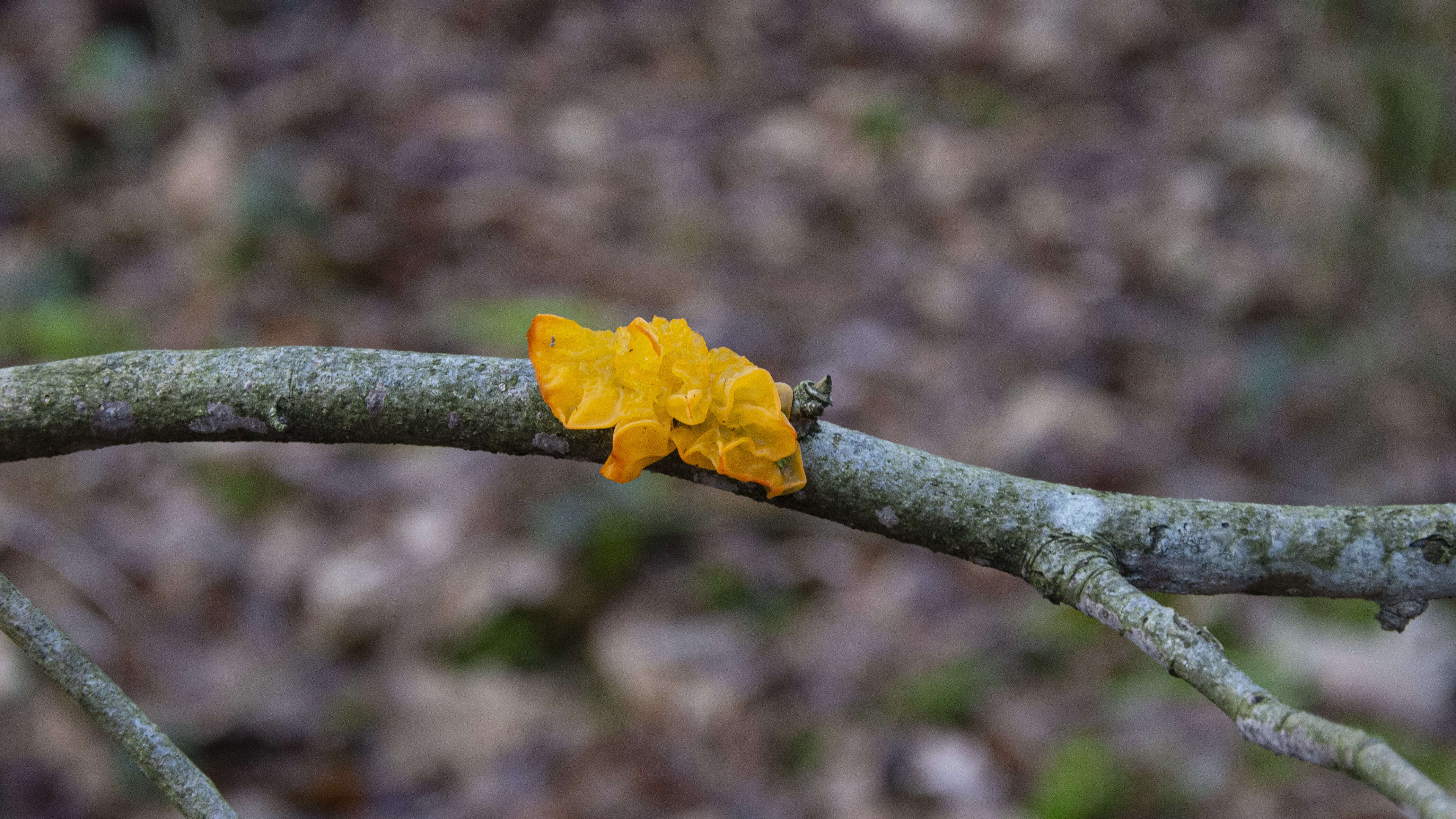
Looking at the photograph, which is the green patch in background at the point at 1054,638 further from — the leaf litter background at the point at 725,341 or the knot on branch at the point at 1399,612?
the knot on branch at the point at 1399,612

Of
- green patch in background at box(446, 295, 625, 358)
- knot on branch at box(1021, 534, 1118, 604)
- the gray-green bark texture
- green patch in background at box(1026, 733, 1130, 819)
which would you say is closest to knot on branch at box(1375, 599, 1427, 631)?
the gray-green bark texture

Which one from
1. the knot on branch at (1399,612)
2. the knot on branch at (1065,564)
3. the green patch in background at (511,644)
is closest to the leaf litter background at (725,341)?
the green patch in background at (511,644)

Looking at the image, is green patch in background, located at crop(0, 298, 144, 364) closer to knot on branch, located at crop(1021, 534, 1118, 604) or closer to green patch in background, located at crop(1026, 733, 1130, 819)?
green patch in background, located at crop(1026, 733, 1130, 819)

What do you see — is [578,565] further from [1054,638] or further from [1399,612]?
[1399,612]

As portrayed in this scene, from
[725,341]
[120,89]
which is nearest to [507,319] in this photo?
[725,341]

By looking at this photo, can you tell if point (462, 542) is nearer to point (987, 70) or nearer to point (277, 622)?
point (277, 622)

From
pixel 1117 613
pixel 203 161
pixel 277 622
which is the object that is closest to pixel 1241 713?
pixel 1117 613
